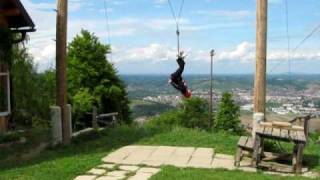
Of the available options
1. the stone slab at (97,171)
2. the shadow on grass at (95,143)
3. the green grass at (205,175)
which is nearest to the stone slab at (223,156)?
the green grass at (205,175)

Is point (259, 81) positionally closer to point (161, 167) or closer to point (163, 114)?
point (161, 167)

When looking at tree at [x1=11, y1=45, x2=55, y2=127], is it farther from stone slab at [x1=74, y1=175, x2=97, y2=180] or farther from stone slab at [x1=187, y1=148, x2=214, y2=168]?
stone slab at [x1=74, y1=175, x2=97, y2=180]

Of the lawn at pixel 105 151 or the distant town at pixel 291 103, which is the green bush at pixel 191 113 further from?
the lawn at pixel 105 151

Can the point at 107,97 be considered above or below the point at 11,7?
below

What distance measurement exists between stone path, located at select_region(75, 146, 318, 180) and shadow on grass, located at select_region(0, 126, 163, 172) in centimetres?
68

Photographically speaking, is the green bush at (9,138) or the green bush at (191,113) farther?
the green bush at (191,113)

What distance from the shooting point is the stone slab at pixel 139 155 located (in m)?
10.2

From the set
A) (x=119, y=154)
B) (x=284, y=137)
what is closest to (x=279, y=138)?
(x=284, y=137)

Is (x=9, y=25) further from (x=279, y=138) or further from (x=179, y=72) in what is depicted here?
(x=279, y=138)

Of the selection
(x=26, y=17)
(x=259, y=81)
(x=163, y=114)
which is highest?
(x=26, y=17)

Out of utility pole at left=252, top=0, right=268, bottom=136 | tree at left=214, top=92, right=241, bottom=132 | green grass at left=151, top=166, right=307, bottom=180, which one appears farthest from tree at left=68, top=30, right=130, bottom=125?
green grass at left=151, top=166, right=307, bottom=180

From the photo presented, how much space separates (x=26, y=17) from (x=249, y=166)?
743cm

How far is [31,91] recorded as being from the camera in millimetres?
19859

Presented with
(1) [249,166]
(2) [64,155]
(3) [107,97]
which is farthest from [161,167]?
(3) [107,97]
